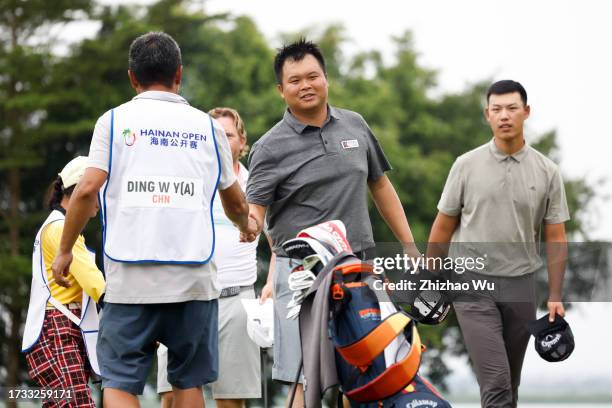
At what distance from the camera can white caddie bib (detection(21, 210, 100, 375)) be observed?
6969 mm

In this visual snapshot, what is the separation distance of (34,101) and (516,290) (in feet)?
66.3

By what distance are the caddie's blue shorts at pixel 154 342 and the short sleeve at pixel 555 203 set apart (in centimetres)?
302

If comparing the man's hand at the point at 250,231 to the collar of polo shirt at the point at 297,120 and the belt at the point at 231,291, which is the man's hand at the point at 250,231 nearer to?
the collar of polo shirt at the point at 297,120

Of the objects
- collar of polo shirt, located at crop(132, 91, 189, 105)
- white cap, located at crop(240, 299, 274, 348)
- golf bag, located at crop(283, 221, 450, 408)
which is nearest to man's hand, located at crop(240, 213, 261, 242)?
golf bag, located at crop(283, 221, 450, 408)

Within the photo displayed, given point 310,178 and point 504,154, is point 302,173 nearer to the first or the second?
point 310,178

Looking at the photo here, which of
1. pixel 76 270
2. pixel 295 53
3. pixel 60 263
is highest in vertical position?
pixel 295 53

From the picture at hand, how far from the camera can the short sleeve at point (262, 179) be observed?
6938mm

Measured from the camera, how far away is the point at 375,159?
285 inches

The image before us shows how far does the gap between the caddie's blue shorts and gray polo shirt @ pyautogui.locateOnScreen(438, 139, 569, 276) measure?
2.63 meters

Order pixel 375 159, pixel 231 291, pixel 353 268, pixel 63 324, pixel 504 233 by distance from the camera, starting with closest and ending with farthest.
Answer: pixel 353 268 < pixel 63 324 < pixel 375 159 < pixel 504 233 < pixel 231 291

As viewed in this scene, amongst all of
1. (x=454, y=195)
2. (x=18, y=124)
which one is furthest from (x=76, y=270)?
(x=18, y=124)

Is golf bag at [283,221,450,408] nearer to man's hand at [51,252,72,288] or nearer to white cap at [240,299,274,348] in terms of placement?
man's hand at [51,252,72,288]

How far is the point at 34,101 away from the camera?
1033 inches

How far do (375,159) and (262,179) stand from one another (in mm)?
777
